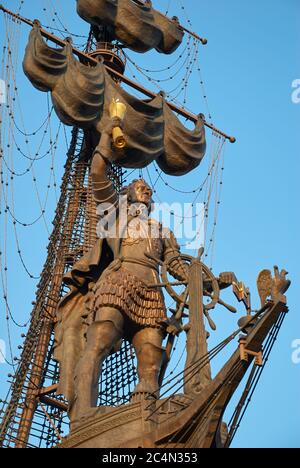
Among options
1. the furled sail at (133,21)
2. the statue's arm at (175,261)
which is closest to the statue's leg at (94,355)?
the statue's arm at (175,261)

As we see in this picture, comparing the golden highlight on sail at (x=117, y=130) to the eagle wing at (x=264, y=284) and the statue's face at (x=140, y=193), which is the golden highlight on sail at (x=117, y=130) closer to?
the statue's face at (x=140, y=193)

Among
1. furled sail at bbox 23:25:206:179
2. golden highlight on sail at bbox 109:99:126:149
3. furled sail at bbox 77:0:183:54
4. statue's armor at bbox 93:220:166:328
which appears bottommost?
statue's armor at bbox 93:220:166:328

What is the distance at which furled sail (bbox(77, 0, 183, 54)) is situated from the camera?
20734 mm

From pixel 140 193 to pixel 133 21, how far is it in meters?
6.87

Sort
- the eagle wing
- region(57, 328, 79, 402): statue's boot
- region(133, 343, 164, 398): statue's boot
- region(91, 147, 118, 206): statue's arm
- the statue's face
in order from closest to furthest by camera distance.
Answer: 1. the eagle wing
2. region(133, 343, 164, 398): statue's boot
3. region(57, 328, 79, 402): statue's boot
4. region(91, 147, 118, 206): statue's arm
5. the statue's face

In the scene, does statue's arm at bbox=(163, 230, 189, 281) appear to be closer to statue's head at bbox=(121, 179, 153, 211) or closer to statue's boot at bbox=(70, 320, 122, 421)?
statue's head at bbox=(121, 179, 153, 211)

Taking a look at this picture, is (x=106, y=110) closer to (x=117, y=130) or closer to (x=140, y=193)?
(x=140, y=193)

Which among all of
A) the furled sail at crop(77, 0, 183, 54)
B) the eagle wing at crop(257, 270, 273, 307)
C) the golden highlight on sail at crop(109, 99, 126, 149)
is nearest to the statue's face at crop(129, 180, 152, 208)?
the golden highlight on sail at crop(109, 99, 126, 149)

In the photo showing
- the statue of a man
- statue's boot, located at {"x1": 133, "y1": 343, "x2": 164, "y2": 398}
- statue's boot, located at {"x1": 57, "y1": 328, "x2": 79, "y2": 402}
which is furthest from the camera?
statue's boot, located at {"x1": 57, "y1": 328, "x2": 79, "y2": 402}

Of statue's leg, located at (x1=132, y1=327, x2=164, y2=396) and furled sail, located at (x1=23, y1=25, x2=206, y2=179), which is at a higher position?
furled sail, located at (x1=23, y1=25, x2=206, y2=179)

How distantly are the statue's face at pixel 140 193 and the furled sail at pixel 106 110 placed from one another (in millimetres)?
2198

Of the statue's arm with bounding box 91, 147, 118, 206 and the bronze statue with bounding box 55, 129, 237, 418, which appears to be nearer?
the bronze statue with bounding box 55, 129, 237, 418

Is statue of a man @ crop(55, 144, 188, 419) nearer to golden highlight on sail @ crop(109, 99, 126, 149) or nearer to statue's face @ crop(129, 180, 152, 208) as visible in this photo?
statue's face @ crop(129, 180, 152, 208)
